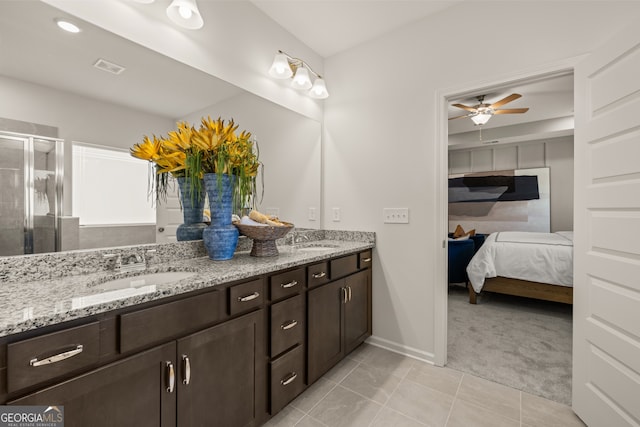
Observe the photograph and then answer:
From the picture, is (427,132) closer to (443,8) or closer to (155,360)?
(443,8)

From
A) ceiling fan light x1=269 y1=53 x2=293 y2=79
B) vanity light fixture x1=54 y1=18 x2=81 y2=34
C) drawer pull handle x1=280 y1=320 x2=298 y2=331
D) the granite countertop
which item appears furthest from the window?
ceiling fan light x1=269 y1=53 x2=293 y2=79

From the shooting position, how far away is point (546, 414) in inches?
62.8

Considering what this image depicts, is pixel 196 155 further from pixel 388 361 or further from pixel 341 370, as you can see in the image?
pixel 388 361

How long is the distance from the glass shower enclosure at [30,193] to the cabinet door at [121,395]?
68 cm

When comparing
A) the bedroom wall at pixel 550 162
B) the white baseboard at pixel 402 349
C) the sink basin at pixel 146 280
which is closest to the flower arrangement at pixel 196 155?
the sink basin at pixel 146 280

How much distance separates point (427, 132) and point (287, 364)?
186 cm

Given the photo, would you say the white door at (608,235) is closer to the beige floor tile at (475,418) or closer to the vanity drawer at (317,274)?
the beige floor tile at (475,418)

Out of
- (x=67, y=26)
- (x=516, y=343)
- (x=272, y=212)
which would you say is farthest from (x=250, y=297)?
(x=516, y=343)

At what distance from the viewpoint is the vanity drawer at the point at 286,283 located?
1.46 metres

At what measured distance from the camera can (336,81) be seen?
265 centimetres

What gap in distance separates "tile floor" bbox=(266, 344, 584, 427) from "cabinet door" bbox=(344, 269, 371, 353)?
0.21m

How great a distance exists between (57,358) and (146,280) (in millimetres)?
473

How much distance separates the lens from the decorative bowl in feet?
5.50

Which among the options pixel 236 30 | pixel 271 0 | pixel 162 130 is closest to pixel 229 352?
pixel 162 130
